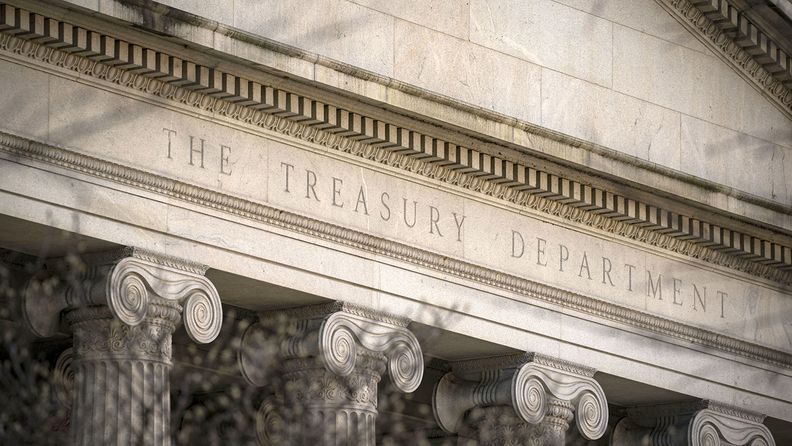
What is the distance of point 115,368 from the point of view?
110 ft

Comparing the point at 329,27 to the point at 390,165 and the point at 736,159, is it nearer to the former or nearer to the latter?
the point at 390,165

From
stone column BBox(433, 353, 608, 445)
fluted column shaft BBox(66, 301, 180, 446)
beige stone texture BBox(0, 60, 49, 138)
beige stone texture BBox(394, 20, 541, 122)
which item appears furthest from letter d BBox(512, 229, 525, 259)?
beige stone texture BBox(0, 60, 49, 138)

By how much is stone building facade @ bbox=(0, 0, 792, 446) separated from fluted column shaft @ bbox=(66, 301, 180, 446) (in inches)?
1.7

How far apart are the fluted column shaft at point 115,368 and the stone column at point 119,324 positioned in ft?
0.04

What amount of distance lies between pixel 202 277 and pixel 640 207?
9817 mm

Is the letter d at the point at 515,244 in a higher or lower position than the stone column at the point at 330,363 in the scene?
higher

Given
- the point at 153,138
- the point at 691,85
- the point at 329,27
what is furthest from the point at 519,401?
the point at 153,138

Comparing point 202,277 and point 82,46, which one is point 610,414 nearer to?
point 202,277

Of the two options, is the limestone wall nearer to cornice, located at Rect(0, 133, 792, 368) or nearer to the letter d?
the letter d

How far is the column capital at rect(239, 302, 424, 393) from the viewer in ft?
120

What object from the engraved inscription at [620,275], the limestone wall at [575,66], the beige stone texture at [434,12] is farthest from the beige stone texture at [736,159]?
the beige stone texture at [434,12]

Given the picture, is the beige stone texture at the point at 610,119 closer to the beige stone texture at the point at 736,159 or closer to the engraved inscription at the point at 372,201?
the beige stone texture at the point at 736,159

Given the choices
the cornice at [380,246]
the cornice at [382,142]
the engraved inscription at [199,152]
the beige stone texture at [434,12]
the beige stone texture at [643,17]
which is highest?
the beige stone texture at [643,17]

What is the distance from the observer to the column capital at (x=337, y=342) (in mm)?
36469
